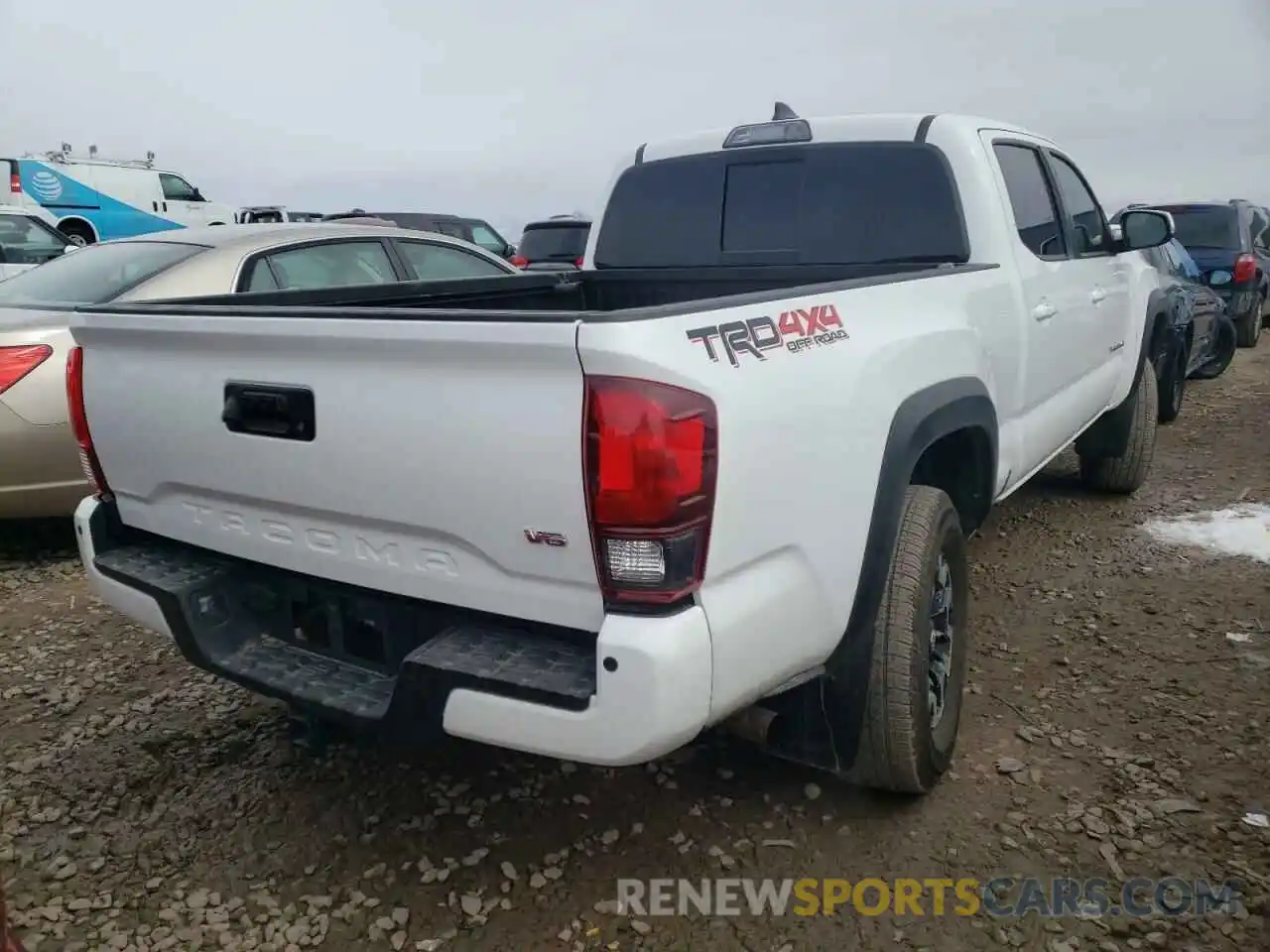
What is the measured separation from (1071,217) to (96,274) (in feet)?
15.5

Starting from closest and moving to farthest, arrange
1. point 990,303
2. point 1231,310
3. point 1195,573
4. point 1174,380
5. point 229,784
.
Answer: point 229,784, point 990,303, point 1195,573, point 1174,380, point 1231,310

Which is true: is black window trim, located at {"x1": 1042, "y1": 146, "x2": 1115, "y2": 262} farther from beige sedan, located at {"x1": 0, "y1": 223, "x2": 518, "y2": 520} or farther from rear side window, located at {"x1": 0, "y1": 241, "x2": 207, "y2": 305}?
rear side window, located at {"x1": 0, "y1": 241, "x2": 207, "y2": 305}

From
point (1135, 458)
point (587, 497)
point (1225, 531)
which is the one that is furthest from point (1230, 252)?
point (587, 497)

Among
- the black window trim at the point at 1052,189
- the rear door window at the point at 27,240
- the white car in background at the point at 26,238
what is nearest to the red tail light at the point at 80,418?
the black window trim at the point at 1052,189

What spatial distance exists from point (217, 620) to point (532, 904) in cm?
105

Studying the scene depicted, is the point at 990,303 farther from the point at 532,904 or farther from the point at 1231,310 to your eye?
the point at 1231,310

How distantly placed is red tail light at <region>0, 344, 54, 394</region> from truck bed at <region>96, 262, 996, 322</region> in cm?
180

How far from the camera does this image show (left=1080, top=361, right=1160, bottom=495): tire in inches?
209

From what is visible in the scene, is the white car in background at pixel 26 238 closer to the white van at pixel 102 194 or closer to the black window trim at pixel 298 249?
the black window trim at pixel 298 249

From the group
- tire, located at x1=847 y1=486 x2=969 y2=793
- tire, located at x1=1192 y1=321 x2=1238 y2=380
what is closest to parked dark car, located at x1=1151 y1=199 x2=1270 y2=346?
tire, located at x1=1192 y1=321 x2=1238 y2=380

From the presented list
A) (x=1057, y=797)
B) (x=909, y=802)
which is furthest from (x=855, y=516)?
(x=1057, y=797)

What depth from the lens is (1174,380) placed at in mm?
7074

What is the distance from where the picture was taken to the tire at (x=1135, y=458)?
5309 mm

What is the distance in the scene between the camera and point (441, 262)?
19.1ft
